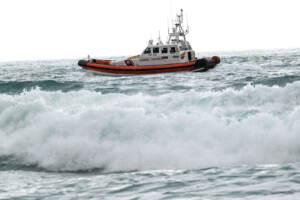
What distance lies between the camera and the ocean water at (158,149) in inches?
180

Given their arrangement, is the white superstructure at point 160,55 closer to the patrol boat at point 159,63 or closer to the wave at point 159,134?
the patrol boat at point 159,63

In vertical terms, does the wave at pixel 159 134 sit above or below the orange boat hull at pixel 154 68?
below

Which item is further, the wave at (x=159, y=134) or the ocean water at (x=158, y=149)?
the wave at (x=159, y=134)

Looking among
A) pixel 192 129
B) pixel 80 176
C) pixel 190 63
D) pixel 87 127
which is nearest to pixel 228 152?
pixel 192 129

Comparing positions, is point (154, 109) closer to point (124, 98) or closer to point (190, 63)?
point (124, 98)

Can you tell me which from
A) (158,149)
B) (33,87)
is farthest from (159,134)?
(33,87)

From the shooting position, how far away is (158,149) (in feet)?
21.0

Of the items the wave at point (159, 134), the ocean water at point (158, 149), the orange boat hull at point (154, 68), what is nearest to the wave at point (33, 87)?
the orange boat hull at point (154, 68)

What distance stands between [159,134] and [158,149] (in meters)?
0.59

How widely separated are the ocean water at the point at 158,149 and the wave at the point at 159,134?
2cm

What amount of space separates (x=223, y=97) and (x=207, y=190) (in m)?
5.09

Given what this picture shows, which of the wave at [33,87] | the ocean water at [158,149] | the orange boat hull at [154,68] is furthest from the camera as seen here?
the orange boat hull at [154,68]

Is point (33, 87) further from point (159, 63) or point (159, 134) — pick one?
point (159, 134)

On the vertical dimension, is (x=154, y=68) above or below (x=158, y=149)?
above
